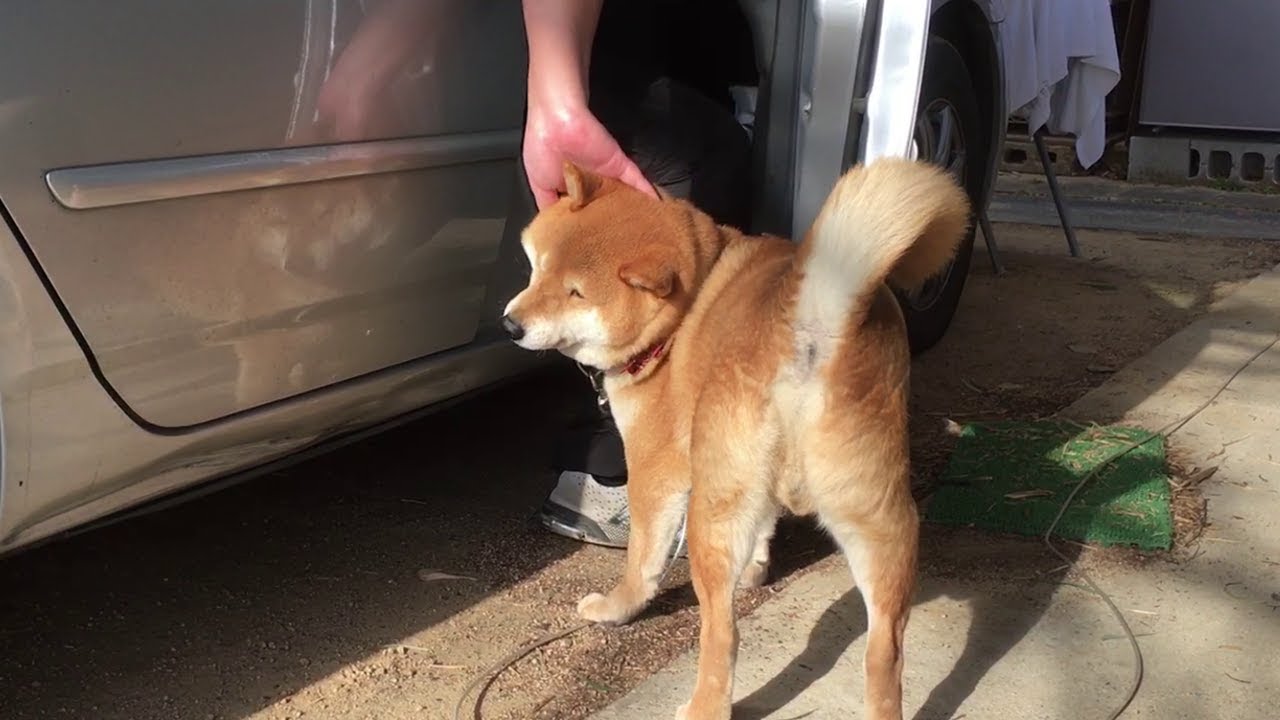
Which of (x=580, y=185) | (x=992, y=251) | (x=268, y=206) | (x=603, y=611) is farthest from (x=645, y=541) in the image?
(x=992, y=251)

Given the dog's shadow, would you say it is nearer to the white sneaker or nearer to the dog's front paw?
the dog's front paw

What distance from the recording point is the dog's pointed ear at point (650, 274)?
217 cm

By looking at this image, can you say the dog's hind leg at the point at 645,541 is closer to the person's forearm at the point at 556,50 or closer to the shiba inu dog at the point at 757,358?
the shiba inu dog at the point at 757,358

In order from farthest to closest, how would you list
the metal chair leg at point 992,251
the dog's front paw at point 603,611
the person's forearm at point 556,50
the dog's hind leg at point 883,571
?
the metal chair leg at point 992,251 < the dog's front paw at point 603,611 < the person's forearm at point 556,50 < the dog's hind leg at point 883,571

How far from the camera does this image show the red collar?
2363mm

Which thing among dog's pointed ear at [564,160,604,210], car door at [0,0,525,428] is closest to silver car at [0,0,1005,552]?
car door at [0,0,525,428]

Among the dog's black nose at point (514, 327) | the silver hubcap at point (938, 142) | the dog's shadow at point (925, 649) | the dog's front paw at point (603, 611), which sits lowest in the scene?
the dog's front paw at point (603, 611)

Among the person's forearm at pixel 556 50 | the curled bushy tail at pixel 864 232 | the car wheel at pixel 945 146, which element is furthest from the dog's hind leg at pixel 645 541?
the car wheel at pixel 945 146

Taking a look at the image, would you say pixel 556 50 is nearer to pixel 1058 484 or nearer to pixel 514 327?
pixel 514 327

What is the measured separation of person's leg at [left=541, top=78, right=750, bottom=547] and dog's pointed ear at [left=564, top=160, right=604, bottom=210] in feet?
1.34

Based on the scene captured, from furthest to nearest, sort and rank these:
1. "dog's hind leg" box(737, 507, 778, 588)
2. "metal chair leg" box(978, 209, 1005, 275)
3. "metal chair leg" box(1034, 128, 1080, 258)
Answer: "metal chair leg" box(1034, 128, 1080, 258) < "metal chair leg" box(978, 209, 1005, 275) < "dog's hind leg" box(737, 507, 778, 588)

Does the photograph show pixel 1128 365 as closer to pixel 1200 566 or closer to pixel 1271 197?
pixel 1200 566

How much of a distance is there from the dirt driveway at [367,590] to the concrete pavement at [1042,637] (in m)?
0.18

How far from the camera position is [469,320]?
2.62 meters
